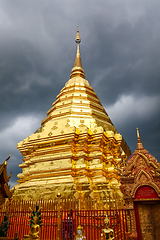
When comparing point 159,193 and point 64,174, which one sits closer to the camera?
point 159,193

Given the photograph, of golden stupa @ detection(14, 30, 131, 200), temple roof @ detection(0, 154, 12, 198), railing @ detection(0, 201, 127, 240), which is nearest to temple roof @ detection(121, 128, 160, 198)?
railing @ detection(0, 201, 127, 240)

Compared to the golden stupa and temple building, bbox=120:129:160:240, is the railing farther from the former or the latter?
the golden stupa

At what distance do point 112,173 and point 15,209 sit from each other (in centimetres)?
531

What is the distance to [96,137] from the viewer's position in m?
10.6

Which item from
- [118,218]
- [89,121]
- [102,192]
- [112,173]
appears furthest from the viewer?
[89,121]

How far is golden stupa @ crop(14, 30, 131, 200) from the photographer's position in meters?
9.24

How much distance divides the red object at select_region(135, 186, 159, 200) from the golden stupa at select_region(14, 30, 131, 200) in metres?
3.47

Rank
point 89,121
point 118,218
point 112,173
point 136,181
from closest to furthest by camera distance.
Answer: point 136,181
point 118,218
point 112,173
point 89,121

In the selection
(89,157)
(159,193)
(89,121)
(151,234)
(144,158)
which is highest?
(89,121)

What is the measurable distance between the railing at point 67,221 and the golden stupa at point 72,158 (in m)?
2.14

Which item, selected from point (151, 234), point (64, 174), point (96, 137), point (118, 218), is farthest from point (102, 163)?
point (151, 234)

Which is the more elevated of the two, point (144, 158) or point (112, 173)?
point (112, 173)

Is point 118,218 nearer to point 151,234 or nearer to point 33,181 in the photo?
point 151,234

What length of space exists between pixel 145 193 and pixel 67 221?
230cm
